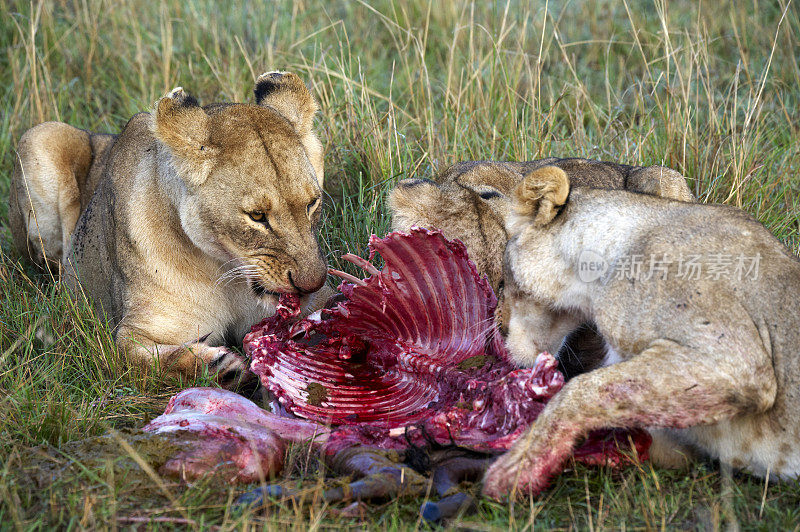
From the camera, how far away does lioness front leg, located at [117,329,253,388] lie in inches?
154

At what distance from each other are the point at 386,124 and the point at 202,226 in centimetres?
253

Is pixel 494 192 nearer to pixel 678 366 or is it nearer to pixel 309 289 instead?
pixel 309 289

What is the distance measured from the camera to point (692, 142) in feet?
17.7

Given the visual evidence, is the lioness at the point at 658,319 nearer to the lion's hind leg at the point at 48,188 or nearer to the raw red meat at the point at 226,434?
the raw red meat at the point at 226,434

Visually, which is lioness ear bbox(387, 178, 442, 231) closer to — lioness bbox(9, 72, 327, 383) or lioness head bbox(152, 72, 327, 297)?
lioness bbox(9, 72, 327, 383)

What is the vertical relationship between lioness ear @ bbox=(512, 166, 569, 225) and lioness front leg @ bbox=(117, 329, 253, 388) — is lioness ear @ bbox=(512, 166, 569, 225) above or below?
above

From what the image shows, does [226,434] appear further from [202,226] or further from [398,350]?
[202,226]

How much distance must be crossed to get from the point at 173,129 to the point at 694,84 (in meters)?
4.77

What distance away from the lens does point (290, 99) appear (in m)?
4.30

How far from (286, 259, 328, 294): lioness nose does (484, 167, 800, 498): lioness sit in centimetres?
80

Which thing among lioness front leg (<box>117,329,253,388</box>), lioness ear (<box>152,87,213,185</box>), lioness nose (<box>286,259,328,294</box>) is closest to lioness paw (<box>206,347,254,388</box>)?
lioness front leg (<box>117,329,253,388</box>)

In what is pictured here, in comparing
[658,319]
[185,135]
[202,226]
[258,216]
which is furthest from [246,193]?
[658,319]

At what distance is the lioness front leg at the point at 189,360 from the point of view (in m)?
3.90

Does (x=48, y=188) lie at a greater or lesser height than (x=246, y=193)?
lesser
